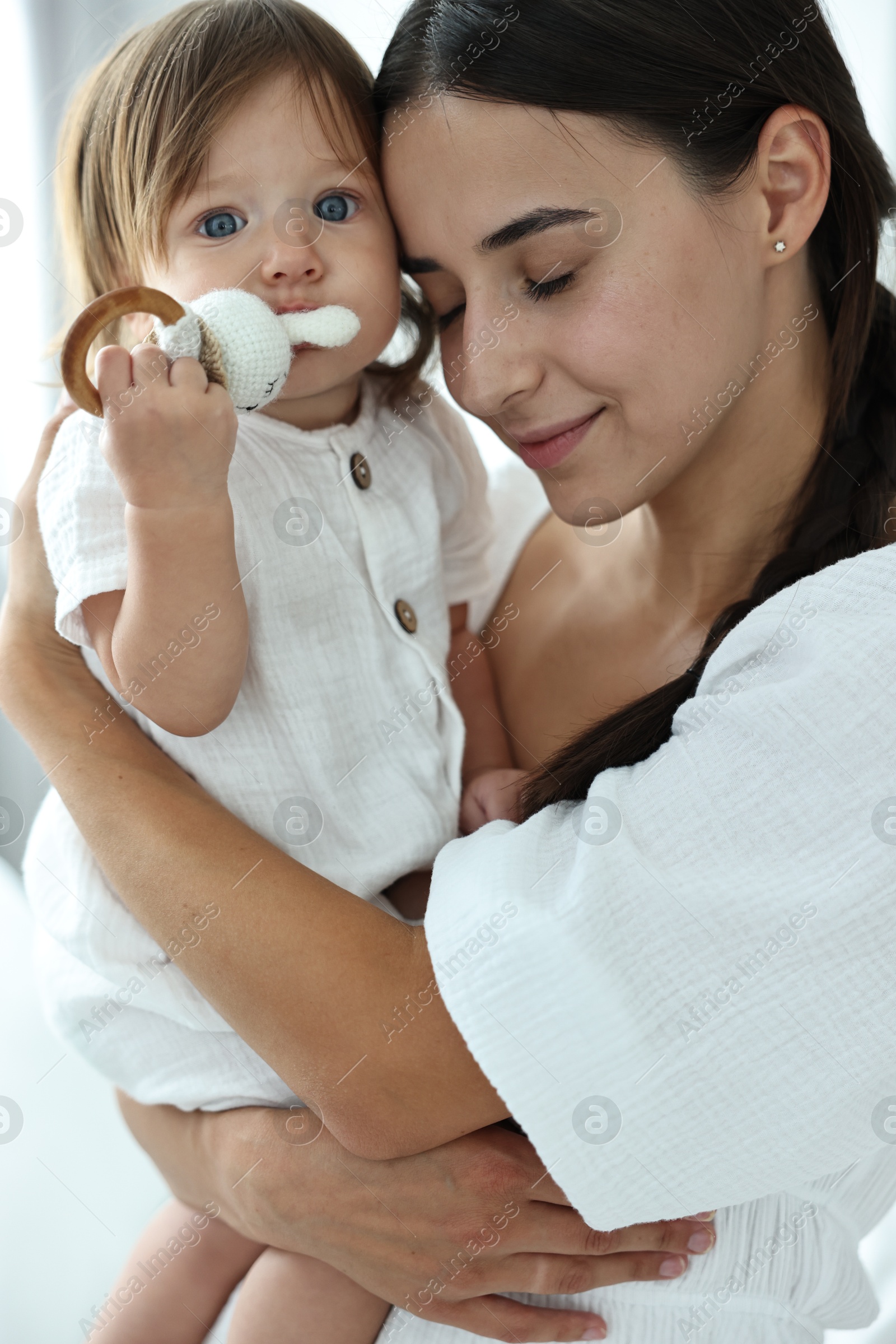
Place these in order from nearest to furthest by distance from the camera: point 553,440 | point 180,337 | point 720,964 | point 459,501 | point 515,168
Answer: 1. point 720,964
2. point 180,337
3. point 515,168
4. point 553,440
5. point 459,501

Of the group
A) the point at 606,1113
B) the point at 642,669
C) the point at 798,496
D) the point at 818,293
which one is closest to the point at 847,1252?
the point at 606,1113

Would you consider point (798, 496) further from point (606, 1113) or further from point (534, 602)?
point (606, 1113)

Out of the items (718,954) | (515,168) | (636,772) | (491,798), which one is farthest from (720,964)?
(515,168)

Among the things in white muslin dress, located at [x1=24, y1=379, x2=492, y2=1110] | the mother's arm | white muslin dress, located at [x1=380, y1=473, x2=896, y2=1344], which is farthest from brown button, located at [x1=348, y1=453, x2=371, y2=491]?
white muslin dress, located at [x1=380, y1=473, x2=896, y2=1344]

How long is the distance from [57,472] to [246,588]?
188mm

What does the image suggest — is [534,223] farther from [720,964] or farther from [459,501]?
[720,964]

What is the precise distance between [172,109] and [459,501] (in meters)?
0.50

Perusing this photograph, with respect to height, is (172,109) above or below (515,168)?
above

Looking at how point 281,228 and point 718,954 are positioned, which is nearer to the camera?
point 718,954

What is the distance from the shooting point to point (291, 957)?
0.73 m

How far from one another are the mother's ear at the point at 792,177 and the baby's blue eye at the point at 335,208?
0.37 metres

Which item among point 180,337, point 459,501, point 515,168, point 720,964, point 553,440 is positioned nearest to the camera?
point 720,964

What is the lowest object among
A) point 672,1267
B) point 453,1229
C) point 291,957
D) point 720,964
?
point 672,1267

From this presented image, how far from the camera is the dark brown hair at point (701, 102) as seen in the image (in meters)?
0.86
